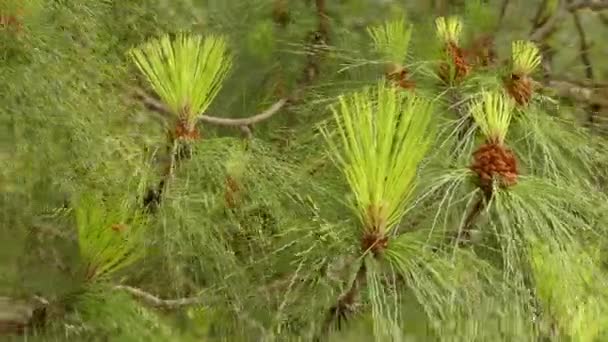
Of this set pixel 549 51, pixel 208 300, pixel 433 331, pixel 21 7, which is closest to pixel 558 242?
pixel 433 331

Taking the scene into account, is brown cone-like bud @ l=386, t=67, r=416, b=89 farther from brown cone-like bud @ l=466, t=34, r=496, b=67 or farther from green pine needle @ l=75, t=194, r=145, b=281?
green pine needle @ l=75, t=194, r=145, b=281

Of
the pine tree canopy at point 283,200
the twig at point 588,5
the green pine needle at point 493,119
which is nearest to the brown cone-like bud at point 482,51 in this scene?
the pine tree canopy at point 283,200

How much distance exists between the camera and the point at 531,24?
37.9 inches

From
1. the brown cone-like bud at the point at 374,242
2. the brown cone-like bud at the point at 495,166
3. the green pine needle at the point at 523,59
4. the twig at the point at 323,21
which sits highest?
the twig at the point at 323,21

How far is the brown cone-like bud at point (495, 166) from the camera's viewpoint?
441 millimetres

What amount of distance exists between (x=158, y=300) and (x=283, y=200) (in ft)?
0.41

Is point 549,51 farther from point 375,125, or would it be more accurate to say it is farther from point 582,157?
point 375,125

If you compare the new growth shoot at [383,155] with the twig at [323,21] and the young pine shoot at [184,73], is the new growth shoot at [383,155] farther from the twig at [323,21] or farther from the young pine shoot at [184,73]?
the twig at [323,21]

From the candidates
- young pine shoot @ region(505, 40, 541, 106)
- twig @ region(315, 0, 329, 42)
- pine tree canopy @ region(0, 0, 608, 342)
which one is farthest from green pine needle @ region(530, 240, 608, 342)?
twig @ region(315, 0, 329, 42)

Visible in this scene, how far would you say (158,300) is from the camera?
62 centimetres

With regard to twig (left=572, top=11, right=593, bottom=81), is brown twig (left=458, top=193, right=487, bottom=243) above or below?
below

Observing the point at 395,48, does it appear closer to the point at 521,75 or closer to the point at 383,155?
the point at 521,75

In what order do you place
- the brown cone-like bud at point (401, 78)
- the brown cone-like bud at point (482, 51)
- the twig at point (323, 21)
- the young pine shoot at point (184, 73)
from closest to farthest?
the young pine shoot at point (184, 73)
the brown cone-like bud at point (401, 78)
the brown cone-like bud at point (482, 51)
the twig at point (323, 21)

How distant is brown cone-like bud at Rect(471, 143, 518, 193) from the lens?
441mm
